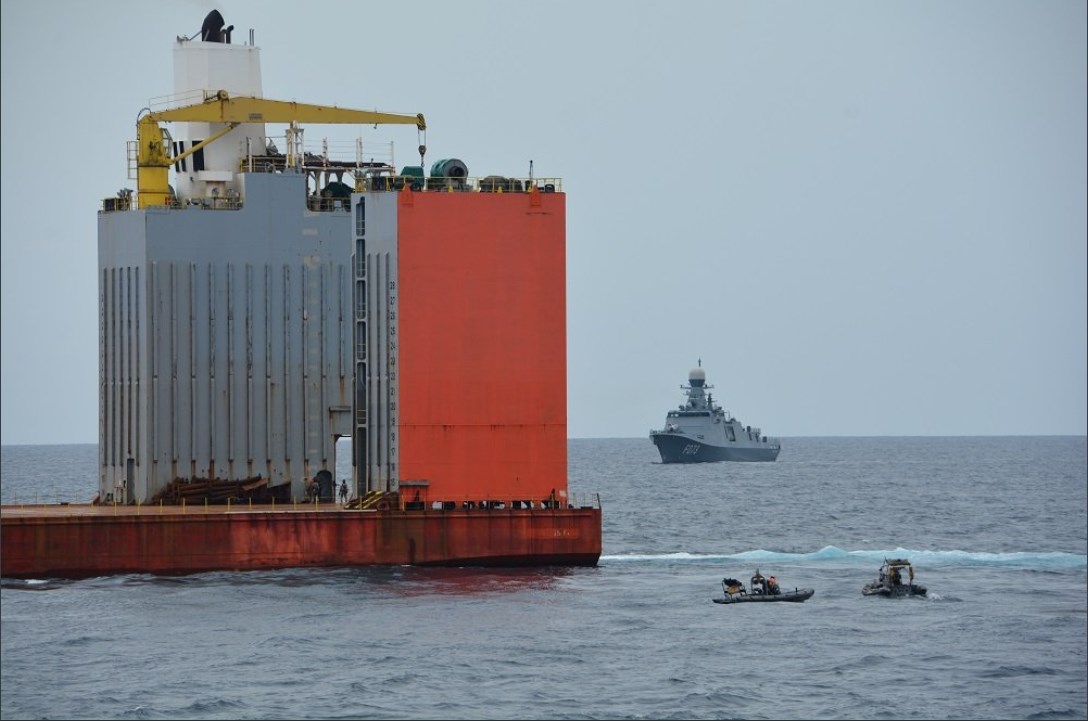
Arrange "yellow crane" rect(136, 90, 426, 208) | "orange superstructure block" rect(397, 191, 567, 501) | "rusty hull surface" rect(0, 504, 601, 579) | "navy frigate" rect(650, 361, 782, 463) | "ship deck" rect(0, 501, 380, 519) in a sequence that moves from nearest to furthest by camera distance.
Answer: "rusty hull surface" rect(0, 504, 601, 579) < "ship deck" rect(0, 501, 380, 519) < "orange superstructure block" rect(397, 191, 567, 501) < "yellow crane" rect(136, 90, 426, 208) < "navy frigate" rect(650, 361, 782, 463)

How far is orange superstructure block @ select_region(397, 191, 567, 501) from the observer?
5841cm

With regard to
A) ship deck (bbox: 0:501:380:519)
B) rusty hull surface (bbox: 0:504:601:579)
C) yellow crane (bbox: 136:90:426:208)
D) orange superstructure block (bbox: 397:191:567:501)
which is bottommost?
rusty hull surface (bbox: 0:504:601:579)

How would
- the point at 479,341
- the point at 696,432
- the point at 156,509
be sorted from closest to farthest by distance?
the point at 479,341
the point at 156,509
the point at 696,432

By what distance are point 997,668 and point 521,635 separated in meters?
11.8

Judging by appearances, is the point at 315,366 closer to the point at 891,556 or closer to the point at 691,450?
the point at 891,556

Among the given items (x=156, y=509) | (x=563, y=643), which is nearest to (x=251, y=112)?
(x=156, y=509)

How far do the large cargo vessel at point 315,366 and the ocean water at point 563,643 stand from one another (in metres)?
1.46

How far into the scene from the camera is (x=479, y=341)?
58.6 metres

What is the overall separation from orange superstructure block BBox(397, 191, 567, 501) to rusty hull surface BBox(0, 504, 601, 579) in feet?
5.13

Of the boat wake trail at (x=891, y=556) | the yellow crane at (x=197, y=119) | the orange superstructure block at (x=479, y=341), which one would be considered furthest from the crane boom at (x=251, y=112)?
the boat wake trail at (x=891, y=556)

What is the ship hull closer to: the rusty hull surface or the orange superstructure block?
the orange superstructure block

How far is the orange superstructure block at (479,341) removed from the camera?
5841 cm

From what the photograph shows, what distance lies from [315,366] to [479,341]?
696 cm

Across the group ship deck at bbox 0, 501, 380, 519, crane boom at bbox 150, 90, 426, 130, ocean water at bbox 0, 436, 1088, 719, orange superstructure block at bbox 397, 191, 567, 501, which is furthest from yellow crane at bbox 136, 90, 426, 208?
ocean water at bbox 0, 436, 1088, 719
